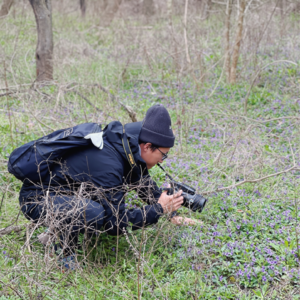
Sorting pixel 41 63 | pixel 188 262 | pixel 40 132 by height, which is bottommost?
pixel 188 262

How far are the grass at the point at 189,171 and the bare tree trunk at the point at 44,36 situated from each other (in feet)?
0.87

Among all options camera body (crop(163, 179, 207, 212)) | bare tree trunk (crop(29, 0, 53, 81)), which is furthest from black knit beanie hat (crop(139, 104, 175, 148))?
bare tree trunk (crop(29, 0, 53, 81))

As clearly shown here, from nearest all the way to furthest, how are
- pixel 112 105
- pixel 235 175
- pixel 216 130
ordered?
1. pixel 235 175
2. pixel 216 130
3. pixel 112 105

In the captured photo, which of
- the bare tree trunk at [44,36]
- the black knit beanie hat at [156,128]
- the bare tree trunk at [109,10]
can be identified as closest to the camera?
the black knit beanie hat at [156,128]

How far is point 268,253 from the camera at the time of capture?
2.68 meters

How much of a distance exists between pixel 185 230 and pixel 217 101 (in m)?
3.49

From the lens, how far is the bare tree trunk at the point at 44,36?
6277 millimetres

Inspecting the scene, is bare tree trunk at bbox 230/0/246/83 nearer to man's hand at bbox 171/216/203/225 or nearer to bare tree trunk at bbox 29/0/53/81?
bare tree trunk at bbox 29/0/53/81

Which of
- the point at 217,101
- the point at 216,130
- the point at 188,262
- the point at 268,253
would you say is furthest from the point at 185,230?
the point at 217,101

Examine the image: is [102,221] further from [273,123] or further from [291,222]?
[273,123]

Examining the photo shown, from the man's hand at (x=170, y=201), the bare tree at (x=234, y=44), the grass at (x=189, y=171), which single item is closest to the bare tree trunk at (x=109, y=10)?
the grass at (x=189, y=171)

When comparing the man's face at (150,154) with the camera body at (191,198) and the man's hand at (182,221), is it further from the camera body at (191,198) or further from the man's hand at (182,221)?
the man's hand at (182,221)

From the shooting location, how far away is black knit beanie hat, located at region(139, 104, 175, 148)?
2.71 m

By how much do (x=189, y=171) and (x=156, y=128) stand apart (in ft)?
4.69
